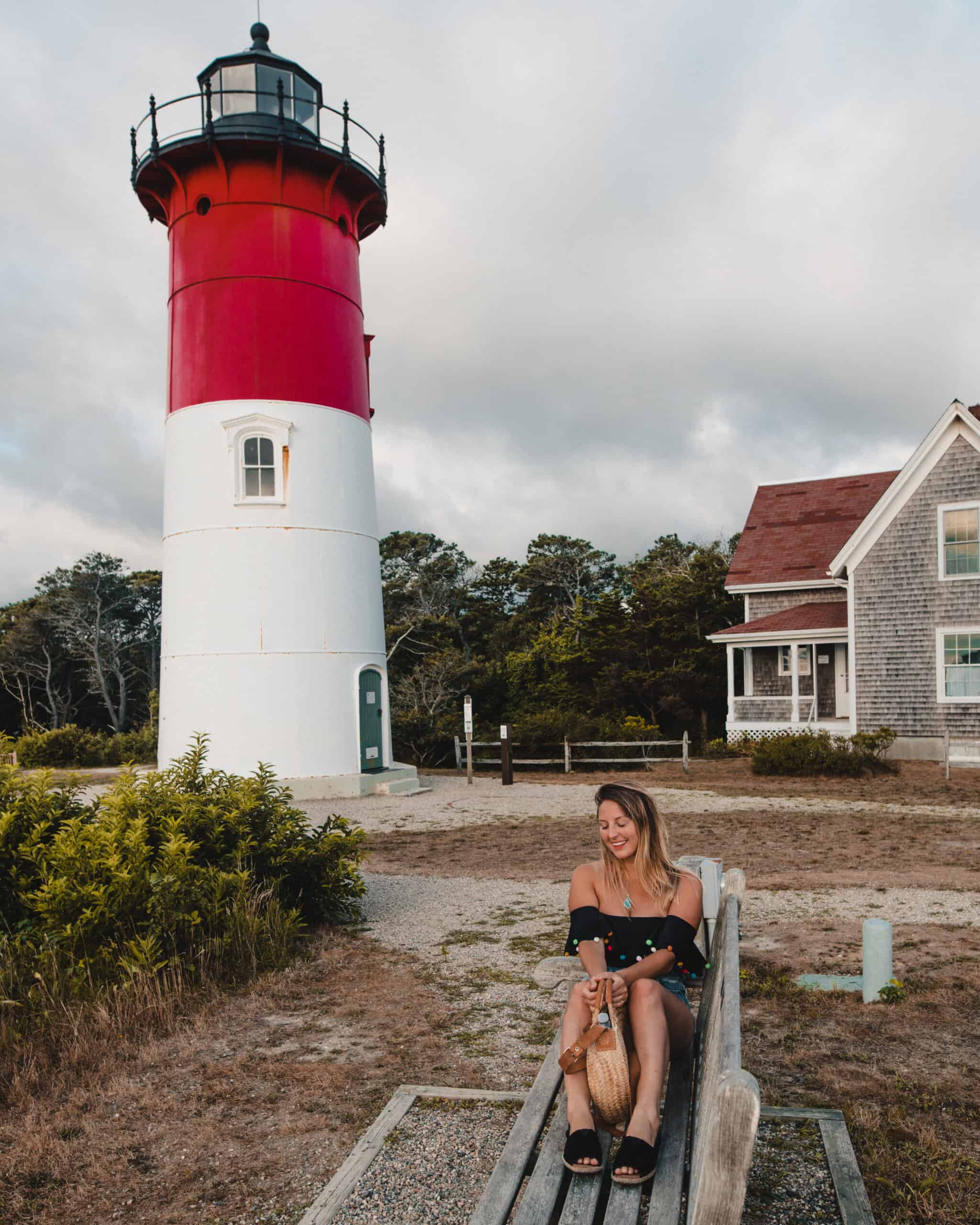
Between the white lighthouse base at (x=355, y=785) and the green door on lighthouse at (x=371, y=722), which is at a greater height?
the green door on lighthouse at (x=371, y=722)

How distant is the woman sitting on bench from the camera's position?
3373 mm

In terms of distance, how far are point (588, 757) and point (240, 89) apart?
595 inches

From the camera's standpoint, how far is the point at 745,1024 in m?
5.29

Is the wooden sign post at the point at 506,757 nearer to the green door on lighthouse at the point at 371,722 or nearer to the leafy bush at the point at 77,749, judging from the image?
the green door on lighthouse at the point at 371,722

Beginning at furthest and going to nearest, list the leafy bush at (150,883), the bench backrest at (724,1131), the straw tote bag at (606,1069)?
the leafy bush at (150,883)
the straw tote bag at (606,1069)
the bench backrest at (724,1131)

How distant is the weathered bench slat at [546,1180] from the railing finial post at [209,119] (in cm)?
1640

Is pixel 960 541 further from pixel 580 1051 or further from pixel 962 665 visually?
pixel 580 1051

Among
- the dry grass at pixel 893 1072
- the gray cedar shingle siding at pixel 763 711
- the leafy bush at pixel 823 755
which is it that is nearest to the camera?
the dry grass at pixel 893 1072

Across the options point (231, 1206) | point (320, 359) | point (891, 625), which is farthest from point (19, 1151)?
point (891, 625)

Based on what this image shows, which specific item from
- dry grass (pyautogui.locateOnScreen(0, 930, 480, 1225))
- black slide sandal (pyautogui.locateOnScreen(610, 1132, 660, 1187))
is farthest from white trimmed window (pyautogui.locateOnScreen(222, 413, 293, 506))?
black slide sandal (pyautogui.locateOnScreen(610, 1132, 660, 1187))

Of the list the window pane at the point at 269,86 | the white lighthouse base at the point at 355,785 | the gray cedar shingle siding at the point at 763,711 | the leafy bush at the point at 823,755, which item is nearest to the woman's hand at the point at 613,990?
the white lighthouse base at the point at 355,785

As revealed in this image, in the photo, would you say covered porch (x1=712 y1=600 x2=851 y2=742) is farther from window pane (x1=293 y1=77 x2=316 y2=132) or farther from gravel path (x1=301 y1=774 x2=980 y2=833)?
window pane (x1=293 y1=77 x2=316 y2=132)

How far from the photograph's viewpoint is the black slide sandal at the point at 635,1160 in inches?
115

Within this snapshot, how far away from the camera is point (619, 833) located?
12.7ft
